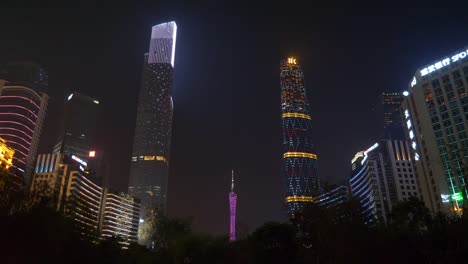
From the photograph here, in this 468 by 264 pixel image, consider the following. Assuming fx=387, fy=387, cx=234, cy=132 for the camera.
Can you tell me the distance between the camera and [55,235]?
3350 centimetres

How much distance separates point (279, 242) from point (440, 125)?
2980 inches

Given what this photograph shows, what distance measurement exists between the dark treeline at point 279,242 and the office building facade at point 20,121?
13174cm

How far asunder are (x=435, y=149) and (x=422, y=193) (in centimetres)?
1580

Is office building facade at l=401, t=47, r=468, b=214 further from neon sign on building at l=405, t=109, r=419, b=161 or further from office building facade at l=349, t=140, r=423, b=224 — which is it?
office building facade at l=349, t=140, r=423, b=224

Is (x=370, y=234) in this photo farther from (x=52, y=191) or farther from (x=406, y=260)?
(x=52, y=191)

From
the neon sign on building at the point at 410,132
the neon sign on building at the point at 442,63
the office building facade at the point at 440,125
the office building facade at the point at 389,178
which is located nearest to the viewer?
the office building facade at the point at 440,125

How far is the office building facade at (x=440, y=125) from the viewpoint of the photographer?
109688 mm

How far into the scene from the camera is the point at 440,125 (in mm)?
116688

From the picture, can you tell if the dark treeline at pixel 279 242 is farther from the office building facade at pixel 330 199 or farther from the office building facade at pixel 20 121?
the office building facade at pixel 20 121

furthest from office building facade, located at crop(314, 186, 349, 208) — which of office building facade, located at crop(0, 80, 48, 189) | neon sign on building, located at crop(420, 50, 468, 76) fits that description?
office building facade, located at crop(0, 80, 48, 189)

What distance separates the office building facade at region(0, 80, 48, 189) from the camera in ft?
592

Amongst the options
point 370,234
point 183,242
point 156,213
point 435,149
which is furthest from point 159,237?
point 435,149

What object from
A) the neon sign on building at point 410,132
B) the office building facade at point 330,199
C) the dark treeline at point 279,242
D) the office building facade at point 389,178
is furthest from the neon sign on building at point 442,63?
the office building facade at point 330,199

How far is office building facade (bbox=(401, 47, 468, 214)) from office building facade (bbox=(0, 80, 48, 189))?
16059 cm
